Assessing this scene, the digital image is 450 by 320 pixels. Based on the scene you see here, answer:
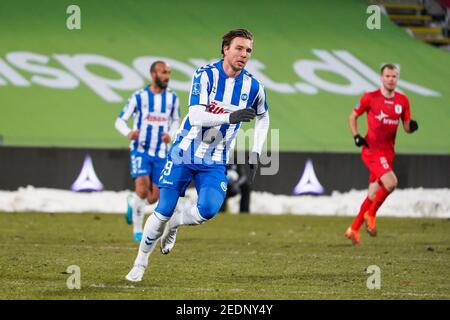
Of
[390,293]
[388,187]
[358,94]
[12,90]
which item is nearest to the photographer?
[390,293]

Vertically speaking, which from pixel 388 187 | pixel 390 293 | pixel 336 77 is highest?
pixel 336 77

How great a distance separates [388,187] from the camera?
13805 mm

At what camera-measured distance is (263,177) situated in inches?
769

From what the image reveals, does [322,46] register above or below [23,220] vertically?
above

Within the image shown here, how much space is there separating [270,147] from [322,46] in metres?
5.72

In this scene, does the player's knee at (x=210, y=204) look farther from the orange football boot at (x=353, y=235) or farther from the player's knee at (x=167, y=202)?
the orange football boot at (x=353, y=235)

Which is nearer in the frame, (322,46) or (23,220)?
(23,220)

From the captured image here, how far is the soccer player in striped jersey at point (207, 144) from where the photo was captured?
8.99 meters

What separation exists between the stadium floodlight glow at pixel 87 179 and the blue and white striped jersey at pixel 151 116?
452cm

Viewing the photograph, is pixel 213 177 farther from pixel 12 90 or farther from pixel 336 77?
pixel 336 77

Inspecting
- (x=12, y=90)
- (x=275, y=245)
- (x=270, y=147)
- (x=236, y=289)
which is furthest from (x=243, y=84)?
(x=12, y=90)

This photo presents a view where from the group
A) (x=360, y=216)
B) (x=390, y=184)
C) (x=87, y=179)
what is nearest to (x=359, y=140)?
(x=390, y=184)

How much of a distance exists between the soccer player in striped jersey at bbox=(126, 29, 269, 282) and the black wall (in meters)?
9.94

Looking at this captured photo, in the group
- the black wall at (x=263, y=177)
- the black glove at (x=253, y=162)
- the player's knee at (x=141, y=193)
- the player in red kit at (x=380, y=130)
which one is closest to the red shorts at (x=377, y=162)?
the player in red kit at (x=380, y=130)
